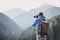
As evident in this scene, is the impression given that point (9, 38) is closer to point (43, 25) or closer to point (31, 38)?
point (31, 38)

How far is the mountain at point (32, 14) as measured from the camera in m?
5.63

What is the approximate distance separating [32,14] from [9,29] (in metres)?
0.67

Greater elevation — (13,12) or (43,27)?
(13,12)

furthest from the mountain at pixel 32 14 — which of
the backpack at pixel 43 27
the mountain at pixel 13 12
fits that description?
the backpack at pixel 43 27

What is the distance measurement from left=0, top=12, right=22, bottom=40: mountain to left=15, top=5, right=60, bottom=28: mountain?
14 centimetres

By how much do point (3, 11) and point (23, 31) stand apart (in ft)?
2.31

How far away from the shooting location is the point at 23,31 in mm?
5590

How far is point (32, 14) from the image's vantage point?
568cm

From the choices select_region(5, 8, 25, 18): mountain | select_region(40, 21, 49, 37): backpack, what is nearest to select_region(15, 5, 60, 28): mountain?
select_region(5, 8, 25, 18): mountain

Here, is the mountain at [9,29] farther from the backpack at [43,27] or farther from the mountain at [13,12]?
the backpack at [43,27]

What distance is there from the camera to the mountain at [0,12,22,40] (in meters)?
5.59

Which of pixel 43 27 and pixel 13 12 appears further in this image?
pixel 13 12

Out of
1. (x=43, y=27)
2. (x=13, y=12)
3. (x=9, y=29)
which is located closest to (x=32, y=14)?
(x=13, y=12)

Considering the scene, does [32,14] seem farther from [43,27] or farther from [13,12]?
[43,27]
